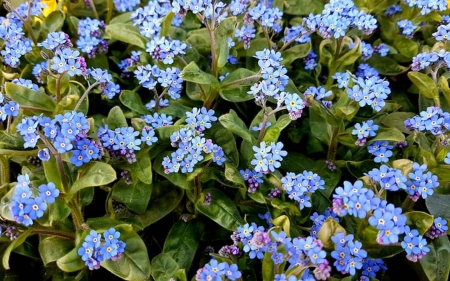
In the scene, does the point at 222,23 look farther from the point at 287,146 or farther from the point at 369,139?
the point at 369,139

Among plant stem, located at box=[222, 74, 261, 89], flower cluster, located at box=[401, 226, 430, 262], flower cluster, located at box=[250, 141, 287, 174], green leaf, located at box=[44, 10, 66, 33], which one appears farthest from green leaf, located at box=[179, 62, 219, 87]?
flower cluster, located at box=[401, 226, 430, 262]

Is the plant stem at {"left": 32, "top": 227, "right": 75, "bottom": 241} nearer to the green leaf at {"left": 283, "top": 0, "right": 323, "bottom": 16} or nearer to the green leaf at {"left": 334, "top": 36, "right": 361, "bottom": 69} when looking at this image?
the green leaf at {"left": 334, "top": 36, "right": 361, "bottom": 69}

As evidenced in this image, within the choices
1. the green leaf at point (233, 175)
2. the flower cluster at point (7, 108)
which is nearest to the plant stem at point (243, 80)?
the green leaf at point (233, 175)

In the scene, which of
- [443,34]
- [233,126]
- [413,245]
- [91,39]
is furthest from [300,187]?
[91,39]

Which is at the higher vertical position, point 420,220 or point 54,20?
point 54,20

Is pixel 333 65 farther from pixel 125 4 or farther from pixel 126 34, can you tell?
pixel 125 4
